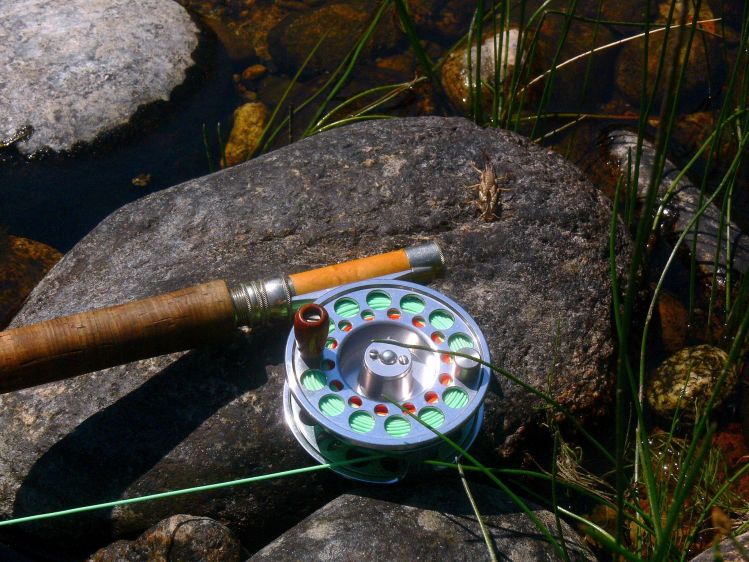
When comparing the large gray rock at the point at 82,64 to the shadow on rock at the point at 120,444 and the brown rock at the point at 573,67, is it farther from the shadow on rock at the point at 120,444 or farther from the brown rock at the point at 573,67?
the brown rock at the point at 573,67

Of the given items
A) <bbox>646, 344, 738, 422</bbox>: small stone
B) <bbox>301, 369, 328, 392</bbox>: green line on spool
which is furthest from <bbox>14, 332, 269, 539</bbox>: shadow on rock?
<bbox>646, 344, 738, 422</bbox>: small stone

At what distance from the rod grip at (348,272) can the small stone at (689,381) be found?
4.69 feet

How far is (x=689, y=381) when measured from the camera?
3418mm

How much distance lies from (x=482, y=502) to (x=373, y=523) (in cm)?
38

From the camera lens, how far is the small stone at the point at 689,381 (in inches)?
133

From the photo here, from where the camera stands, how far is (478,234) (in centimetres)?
313

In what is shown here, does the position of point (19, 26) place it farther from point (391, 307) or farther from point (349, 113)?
point (391, 307)

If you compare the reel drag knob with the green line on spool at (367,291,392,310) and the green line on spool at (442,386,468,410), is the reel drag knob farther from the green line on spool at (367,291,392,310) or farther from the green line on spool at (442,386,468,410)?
the green line on spool at (367,291,392,310)

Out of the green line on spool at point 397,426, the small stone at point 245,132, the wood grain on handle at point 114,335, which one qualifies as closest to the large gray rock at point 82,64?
the small stone at point 245,132

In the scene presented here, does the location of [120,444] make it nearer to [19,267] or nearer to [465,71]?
[19,267]

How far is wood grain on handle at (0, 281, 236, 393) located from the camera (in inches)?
93.0

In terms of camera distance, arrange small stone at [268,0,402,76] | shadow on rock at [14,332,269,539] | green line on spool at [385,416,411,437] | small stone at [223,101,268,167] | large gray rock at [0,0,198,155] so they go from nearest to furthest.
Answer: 1. green line on spool at [385,416,411,437]
2. shadow on rock at [14,332,269,539]
3. large gray rock at [0,0,198,155]
4. small stone at [223,101,268,167]
5. small stone at [268,0,402,76]

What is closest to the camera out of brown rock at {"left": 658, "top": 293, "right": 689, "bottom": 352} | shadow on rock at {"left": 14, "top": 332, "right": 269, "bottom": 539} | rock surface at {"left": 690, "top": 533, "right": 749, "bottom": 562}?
rock surface at {"left": 690, "top": 533, "right": 749, "bottom": 562}

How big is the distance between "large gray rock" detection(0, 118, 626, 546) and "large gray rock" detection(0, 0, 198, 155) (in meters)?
1.26
